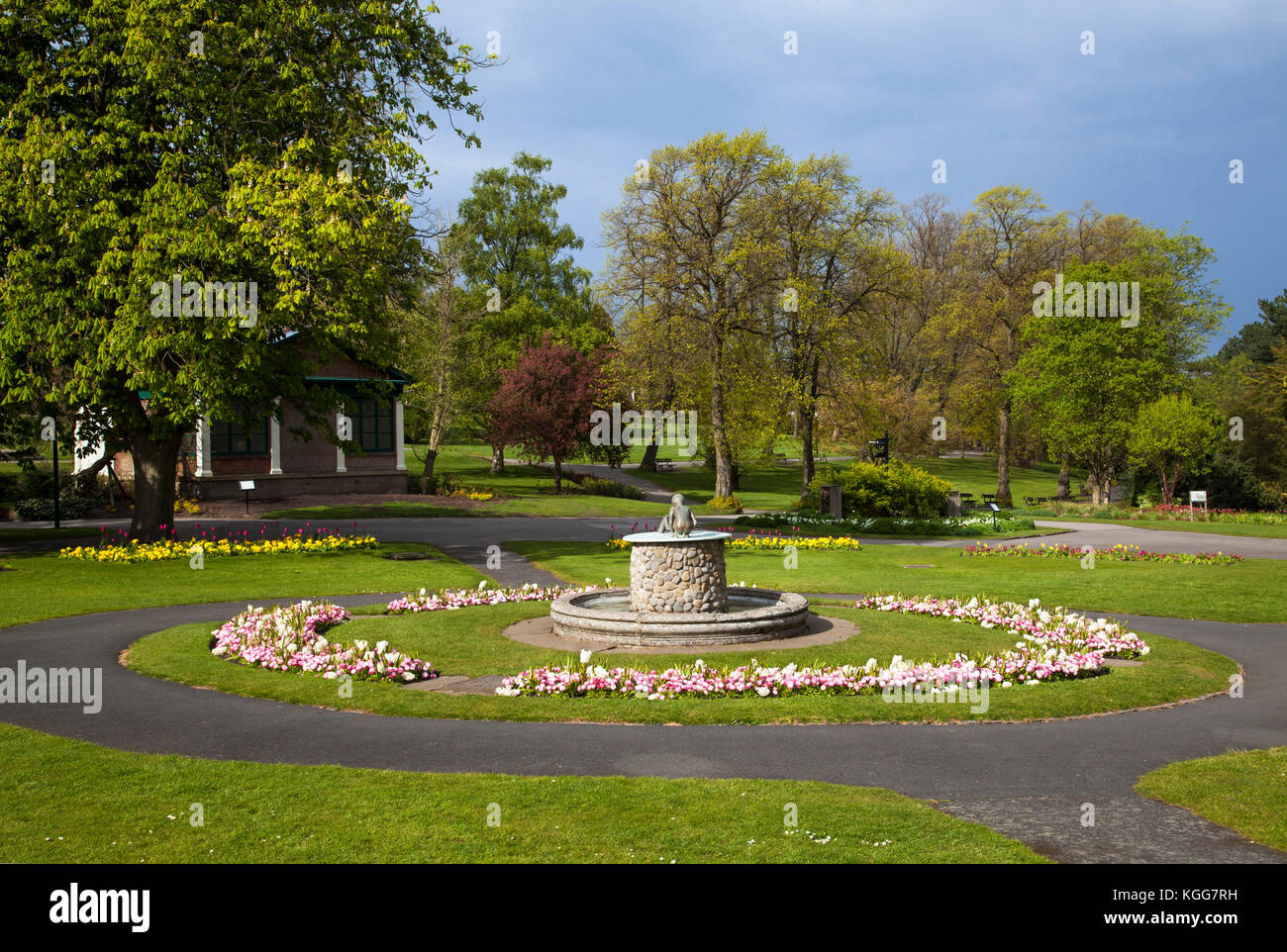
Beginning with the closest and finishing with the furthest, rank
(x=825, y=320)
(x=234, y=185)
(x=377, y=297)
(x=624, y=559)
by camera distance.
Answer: (x=234, y=185) < (x=624, y=559) < (x=377, y=297) < (x=825, y=320)

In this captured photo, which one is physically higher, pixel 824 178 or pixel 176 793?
pixel 824 178

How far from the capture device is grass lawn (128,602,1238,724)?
30.9 feet

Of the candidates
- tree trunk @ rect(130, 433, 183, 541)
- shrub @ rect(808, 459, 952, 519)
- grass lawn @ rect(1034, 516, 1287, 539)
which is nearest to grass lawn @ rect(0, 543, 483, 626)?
tree trunk @ rect(130, 433, 183, 541)

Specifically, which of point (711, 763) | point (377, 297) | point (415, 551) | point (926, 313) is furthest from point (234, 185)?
point (926, 313)

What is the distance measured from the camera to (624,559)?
76.1 feet

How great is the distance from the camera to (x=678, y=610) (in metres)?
13.1

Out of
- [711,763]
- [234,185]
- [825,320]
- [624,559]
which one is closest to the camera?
[711,763]

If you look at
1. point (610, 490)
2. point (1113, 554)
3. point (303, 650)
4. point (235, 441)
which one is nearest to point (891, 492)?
point (1113, 554)

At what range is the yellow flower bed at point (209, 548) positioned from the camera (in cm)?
2114

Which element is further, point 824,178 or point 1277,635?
point 824,178

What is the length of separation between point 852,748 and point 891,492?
88.0 ft

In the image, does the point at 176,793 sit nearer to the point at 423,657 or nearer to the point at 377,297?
the point at 423,657

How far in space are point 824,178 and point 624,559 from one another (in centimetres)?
2488

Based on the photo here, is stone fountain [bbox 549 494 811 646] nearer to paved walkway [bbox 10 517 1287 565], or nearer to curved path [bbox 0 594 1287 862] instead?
curved path [bbox 0 594 1287 862]
